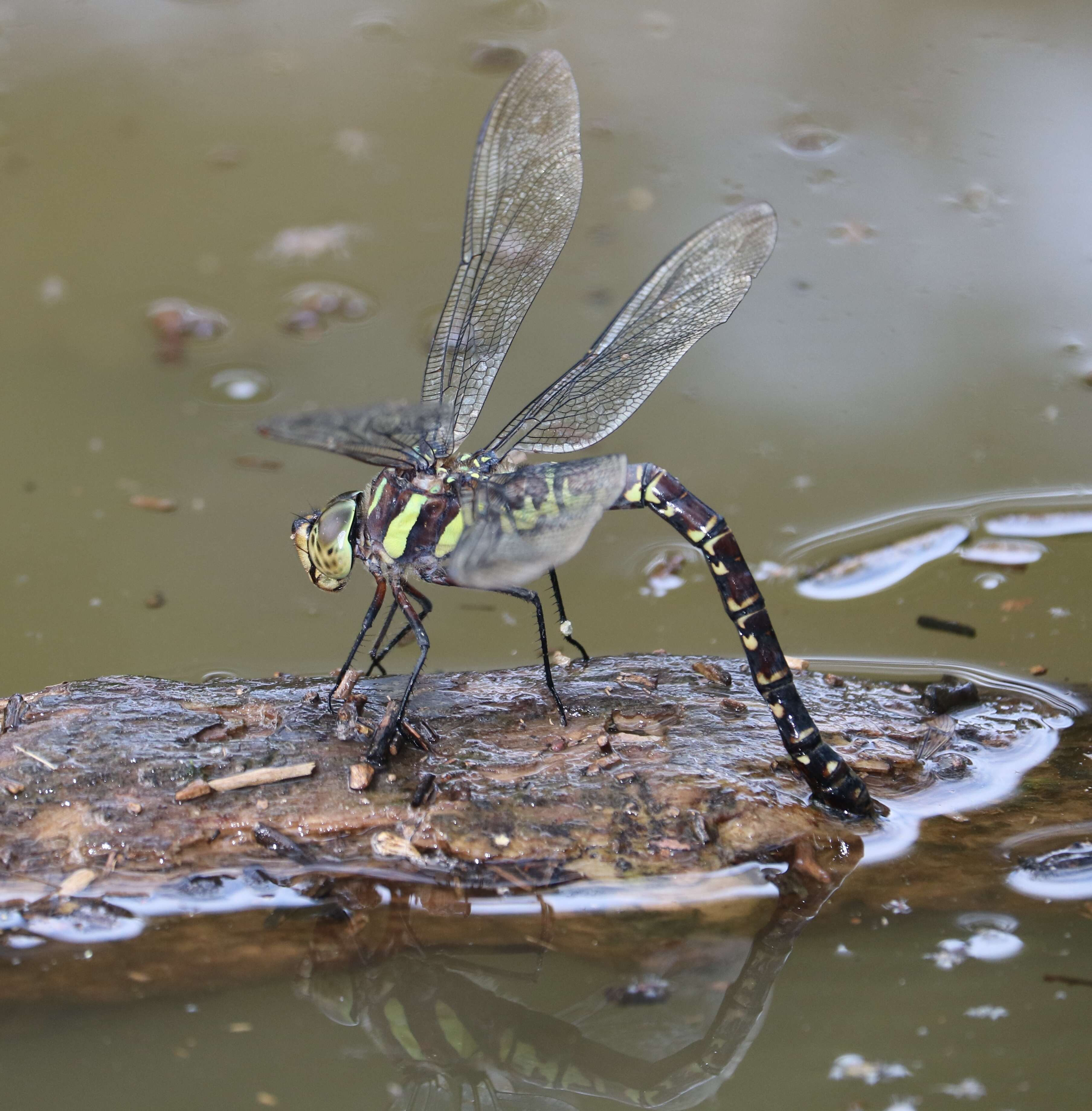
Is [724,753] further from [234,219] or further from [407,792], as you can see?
[234,219]

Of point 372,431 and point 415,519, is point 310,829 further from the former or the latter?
point 372,431

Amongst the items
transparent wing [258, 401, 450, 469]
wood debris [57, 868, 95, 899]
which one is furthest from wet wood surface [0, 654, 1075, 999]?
transparent wing [258, 401, 450, 469]

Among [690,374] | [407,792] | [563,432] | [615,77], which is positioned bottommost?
[407,792]

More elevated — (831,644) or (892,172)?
(892,172)

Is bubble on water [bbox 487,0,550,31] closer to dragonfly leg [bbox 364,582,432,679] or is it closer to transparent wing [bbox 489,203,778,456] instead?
transparent wing [bbox 489,203,778,456]

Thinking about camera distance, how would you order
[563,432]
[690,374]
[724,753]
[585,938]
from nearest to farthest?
[585,938] < [724,753] < [563,432] < [690,374]

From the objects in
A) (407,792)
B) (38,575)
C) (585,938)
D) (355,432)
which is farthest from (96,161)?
(585,938)

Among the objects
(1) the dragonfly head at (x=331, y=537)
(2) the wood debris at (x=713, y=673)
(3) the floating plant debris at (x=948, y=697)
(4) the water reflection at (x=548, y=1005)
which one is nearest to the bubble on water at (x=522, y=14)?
(1) the dragonfly head at (x=331, y=537)

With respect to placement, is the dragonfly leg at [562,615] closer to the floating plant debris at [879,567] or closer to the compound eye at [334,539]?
the compound eye at [334,539]
